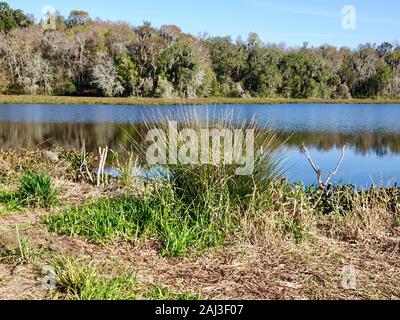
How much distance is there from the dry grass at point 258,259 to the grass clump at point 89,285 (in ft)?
0.38

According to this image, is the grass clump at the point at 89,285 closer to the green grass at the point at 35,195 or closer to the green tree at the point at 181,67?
the green grass at the point at 35,195

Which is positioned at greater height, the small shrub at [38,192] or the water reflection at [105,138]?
the small shrub at [38,192]

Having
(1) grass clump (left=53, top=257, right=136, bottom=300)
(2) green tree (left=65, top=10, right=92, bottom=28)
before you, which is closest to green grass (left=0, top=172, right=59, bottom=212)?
(1) grass clump (left=53, top=257, right=136, bottom=300)

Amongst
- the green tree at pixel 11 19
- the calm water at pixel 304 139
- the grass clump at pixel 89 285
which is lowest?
the calm water at pixel 304 139

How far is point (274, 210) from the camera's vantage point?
5.75 m

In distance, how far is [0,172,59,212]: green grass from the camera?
6.00 metres

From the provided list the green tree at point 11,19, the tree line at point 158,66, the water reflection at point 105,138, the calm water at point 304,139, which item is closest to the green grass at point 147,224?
the calm water at point 304,139

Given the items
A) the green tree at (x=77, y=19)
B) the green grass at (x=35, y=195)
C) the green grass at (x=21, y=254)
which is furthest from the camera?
the green tree at (x=77, y=19)

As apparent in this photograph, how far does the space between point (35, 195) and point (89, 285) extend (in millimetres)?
2754

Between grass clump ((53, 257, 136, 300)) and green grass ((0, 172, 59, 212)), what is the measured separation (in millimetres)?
2291

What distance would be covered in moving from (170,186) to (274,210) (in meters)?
1.35

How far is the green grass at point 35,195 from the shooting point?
600 centimetres

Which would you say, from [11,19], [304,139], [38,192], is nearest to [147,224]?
[38,192]

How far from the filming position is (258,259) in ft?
15.2
